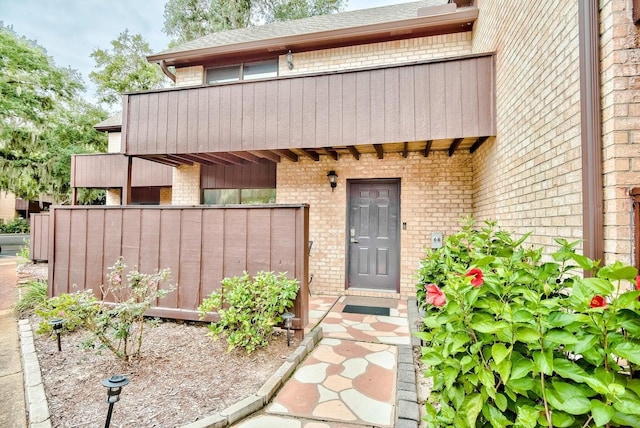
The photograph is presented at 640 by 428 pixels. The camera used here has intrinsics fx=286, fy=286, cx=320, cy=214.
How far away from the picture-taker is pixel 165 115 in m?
5.16

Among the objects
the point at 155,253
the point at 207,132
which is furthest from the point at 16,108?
the point at 155,253

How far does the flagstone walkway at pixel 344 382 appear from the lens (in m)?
2.13

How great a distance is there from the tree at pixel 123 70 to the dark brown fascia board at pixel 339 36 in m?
12.3

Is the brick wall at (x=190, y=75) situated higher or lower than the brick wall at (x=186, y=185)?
higher

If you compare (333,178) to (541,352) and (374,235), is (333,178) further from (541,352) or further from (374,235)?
(541,352)

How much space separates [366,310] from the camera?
4711mm

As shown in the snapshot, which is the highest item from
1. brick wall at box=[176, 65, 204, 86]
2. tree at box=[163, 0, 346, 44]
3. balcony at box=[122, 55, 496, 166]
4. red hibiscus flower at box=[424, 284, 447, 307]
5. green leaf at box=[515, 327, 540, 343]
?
tree at box=[163, 0, 346, 44]

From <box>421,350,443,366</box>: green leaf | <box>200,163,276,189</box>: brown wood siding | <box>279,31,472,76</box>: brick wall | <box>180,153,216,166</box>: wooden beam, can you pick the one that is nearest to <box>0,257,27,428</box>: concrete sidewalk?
<box>421,350,443,366</box>: green leaf

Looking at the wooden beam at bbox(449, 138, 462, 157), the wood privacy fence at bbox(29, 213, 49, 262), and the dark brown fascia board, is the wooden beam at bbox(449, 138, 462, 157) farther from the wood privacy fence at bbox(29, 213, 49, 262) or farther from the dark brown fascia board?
the wood privacy fence at bbox(29, 213, 49, 262)

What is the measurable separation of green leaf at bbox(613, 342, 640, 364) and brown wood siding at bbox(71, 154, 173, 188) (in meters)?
8.73

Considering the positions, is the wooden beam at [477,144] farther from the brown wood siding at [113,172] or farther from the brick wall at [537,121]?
the brown wood siding at [113,172]

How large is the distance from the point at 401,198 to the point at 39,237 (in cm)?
1104

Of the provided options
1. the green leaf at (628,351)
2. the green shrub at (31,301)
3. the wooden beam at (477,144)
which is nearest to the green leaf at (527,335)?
the green leaf at (628,351)

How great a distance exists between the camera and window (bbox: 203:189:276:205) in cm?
642
